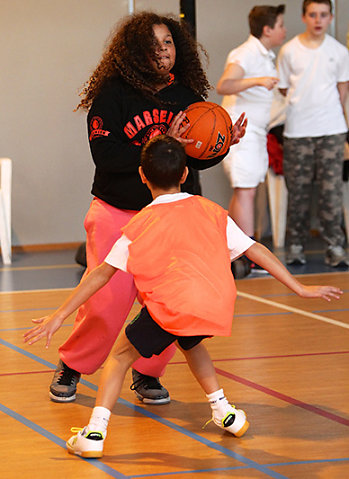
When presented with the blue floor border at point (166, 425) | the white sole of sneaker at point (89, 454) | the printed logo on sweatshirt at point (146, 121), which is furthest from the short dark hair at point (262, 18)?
the white sole of sneaker at point (89, 454)

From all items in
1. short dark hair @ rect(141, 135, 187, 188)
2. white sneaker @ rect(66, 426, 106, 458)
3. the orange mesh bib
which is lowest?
white sneaker @ rect(66, 426, 106, 458)

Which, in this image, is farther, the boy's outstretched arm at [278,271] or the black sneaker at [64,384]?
the black sneaker at [64,384]

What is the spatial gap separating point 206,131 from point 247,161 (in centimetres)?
305

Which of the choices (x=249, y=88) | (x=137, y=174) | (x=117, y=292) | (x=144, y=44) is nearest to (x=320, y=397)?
(x=117, y=292)

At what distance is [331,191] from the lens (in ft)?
20.9

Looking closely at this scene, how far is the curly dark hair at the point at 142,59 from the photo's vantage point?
319 cm

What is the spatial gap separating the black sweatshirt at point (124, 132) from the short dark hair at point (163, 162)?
356mm

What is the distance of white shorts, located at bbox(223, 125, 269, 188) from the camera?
6.15 metres

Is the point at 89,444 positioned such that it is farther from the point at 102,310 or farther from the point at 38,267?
the point at 38,267

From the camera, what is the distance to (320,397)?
3.27 metres

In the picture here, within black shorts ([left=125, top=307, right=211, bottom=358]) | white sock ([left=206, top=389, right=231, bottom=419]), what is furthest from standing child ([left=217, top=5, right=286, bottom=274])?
black shorts ([left=125, top=307, right=211, bottom=358])

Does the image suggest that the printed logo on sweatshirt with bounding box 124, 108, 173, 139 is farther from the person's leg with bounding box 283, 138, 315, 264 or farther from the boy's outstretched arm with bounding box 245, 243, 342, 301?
the person's leg with bounding box 283, 138, 315, 264

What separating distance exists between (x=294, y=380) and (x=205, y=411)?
0.50 m

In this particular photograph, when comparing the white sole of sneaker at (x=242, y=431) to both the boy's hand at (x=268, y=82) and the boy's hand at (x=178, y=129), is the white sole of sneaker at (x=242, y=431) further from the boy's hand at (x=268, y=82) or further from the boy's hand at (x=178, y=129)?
the boy's hand at (x=268, y=82)
